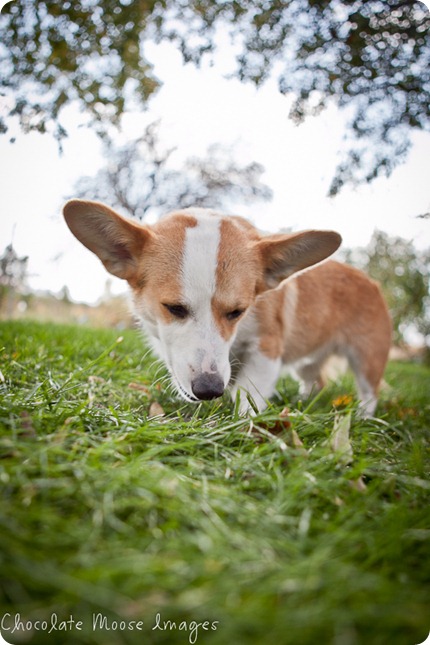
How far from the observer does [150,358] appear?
3328 millimetres

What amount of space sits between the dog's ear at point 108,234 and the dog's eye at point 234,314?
0.62 meters

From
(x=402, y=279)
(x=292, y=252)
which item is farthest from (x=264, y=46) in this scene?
(x=402, y=279)

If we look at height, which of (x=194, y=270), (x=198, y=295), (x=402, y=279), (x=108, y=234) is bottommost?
(x=402, y=279)

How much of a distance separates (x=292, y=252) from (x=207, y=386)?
1065mm

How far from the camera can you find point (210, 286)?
2.15 m

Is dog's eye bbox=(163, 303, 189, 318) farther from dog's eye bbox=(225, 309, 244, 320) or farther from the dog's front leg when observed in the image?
the dog's front leg

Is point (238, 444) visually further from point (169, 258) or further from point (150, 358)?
point (150, 358)

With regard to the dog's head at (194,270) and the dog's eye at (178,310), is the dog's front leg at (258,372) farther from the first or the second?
the dog's eye at (178,310)

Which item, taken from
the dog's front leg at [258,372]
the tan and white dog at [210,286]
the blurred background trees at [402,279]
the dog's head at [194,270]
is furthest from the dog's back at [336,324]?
the blurred background trees at [402,279]

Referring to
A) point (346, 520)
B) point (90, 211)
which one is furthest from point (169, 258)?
point (346, 520)

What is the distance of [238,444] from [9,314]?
612 centimetres

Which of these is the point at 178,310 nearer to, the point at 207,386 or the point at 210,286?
the point at 210,286

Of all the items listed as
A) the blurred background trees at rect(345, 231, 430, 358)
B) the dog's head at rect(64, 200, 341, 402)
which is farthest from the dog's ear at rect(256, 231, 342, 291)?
the blurred background trees at rect(345, 231, 430, 358)

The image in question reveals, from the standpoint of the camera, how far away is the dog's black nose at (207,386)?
188cm
